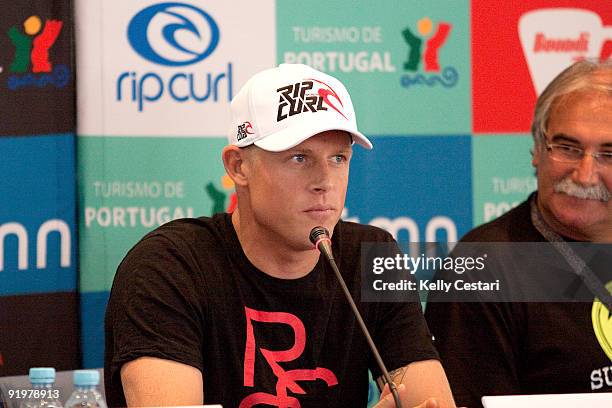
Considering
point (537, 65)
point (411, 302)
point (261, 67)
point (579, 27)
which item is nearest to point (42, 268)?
point (261, 67)

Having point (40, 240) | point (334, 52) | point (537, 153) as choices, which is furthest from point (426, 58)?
point (40, 240)

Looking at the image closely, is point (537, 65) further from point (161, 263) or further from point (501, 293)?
point (161, 263)

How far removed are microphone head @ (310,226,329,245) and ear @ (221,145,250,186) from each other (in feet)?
0.98

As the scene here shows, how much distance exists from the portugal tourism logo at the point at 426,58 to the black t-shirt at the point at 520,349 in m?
0.78

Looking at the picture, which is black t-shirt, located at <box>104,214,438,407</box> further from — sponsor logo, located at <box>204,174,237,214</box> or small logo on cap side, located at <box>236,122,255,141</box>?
sponsor logo, located at <box>204,174,237,214</box>

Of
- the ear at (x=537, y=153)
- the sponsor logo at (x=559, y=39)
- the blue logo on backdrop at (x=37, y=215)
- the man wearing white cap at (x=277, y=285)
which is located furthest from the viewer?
the sponsor logo at (x=559, y=39)

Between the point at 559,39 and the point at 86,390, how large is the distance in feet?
5.83

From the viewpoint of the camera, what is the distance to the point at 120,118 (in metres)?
2.53

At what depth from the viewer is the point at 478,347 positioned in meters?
2.01

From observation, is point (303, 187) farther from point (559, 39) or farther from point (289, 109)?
point (559, 39)

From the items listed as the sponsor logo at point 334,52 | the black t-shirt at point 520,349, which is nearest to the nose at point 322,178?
the black t-shirt at point 520,349

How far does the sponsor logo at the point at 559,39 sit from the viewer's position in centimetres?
268

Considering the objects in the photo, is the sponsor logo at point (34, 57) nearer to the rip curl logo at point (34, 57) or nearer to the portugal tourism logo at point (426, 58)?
the rip curl logo at point (34, 57)

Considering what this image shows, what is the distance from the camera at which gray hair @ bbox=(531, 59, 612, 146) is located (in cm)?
218
